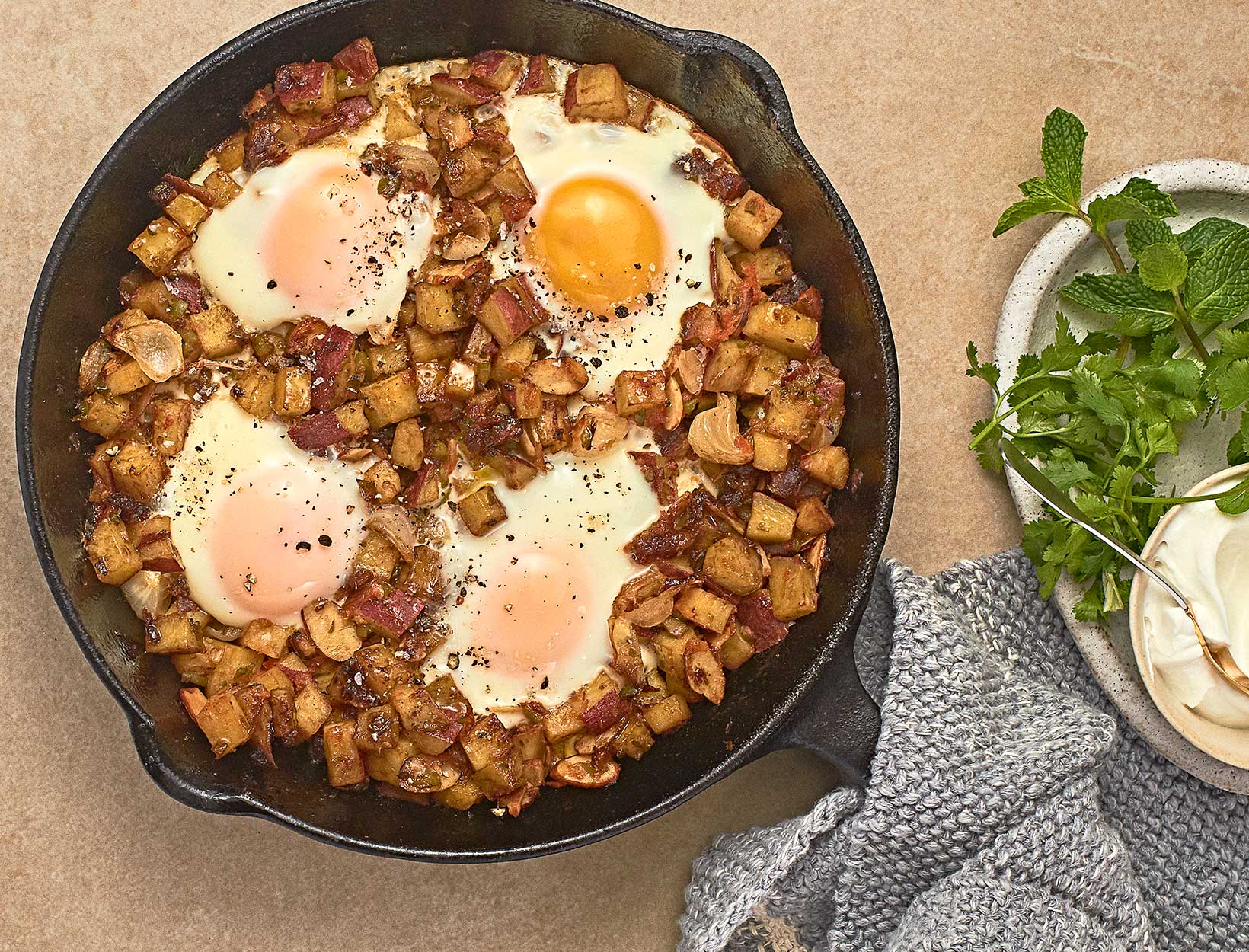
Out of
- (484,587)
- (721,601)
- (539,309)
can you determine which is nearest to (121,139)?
(539,309)

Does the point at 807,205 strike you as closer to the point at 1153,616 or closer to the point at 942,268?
the point at 942,268

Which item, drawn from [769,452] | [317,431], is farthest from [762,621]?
[317,431]

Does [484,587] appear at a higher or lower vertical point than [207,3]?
lower

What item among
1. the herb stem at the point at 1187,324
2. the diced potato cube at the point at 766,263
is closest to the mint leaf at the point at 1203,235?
the herb stem at the point at 1187,324

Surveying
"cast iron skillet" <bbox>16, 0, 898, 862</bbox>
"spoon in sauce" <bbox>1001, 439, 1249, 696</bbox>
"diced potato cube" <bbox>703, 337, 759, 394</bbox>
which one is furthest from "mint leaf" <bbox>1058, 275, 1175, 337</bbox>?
"diced potato cube" <bbox>703, 337, 759, 394</bbox>

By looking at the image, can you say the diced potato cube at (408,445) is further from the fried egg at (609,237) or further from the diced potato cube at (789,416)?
the diced potato cube at (789,416)
